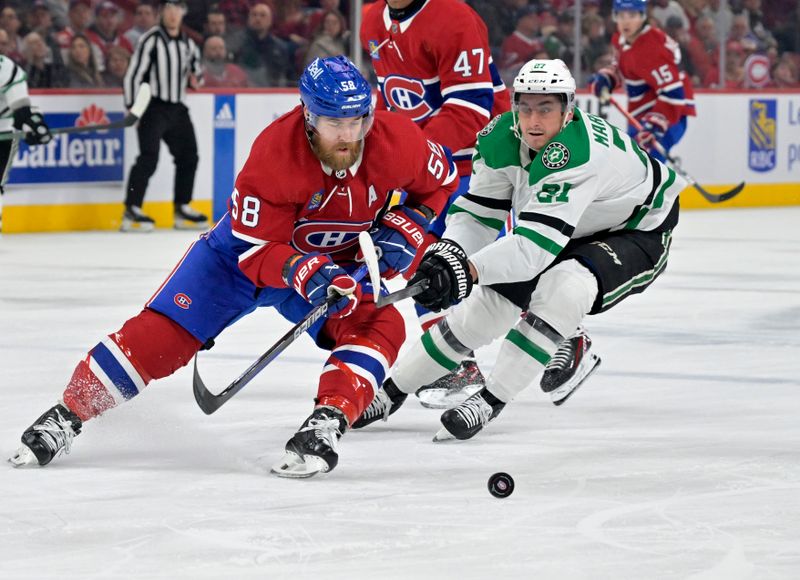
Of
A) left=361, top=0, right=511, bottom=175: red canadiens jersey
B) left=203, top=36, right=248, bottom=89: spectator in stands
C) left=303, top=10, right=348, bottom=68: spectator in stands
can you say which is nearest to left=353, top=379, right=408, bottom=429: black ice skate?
left=361, top=0, right=511, bottom=175: red canadiens jersey

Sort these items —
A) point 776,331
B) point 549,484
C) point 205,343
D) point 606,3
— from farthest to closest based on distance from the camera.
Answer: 1. point 606,3
2. point 776,331
3. point 205,343
4. point 549,484

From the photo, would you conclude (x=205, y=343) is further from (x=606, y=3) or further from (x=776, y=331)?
(x=606, y=3)

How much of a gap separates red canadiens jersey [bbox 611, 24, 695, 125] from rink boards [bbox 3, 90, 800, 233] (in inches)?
37.9

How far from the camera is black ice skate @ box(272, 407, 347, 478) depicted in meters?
2.93

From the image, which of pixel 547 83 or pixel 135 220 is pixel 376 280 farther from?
pixel 135 220

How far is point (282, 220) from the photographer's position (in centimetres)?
308

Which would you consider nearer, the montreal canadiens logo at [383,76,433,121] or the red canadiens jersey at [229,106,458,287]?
the red canadiens jersey at [229,106,458,287]

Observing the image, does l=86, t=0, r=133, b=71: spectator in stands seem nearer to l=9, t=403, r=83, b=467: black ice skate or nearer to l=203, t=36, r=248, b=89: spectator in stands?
l=203, t=36, r=248, b=89: spectator in stands

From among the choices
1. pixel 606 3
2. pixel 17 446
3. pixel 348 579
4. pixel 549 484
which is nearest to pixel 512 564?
pixel 348 579

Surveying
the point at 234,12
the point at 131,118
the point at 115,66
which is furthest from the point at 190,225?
the point at 234,12

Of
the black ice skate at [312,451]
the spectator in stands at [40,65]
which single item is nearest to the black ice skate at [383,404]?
the black ice skate at [312,451]

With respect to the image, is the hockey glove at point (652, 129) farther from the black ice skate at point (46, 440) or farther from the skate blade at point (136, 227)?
the black ice skate at point (46, 440)

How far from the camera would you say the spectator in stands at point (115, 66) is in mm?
8242

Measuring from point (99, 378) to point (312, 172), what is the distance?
1.90ft
